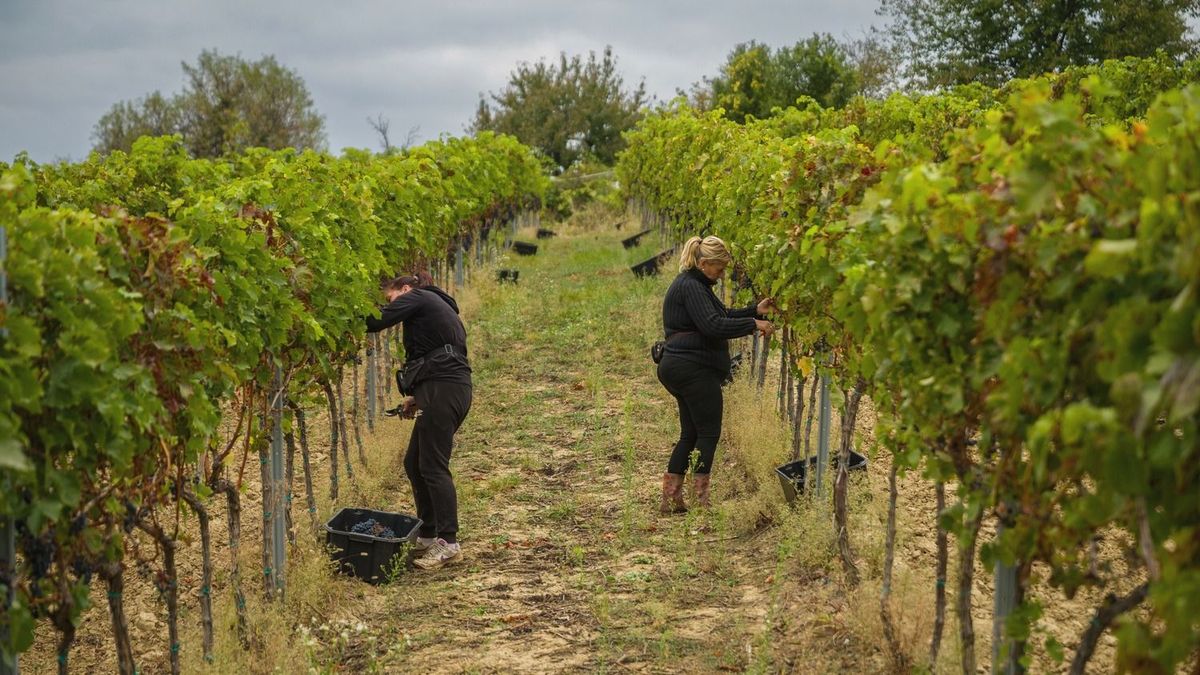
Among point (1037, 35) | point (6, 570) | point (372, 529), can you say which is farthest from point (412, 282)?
point (1037, 35)

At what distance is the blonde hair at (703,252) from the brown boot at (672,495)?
1.35 m

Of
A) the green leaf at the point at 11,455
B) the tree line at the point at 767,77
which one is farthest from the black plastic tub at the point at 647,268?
the green leaf at the point at 11,455

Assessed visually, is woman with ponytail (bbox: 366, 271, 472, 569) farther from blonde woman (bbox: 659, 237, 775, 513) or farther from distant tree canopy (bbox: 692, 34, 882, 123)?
distant tree canopy (bbox: 692, 34, 882, 123)

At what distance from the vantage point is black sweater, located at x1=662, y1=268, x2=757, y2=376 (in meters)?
6.83

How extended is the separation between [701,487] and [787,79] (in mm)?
28954

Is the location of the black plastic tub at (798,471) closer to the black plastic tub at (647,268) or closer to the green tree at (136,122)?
the black plastic tub at (647,268)

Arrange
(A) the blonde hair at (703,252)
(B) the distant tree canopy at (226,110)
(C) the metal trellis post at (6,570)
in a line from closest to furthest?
(C) the metal trellis post at (6,570), (A) the blonde hair at (703,252), (B) the distant tree canopy at (226,110)

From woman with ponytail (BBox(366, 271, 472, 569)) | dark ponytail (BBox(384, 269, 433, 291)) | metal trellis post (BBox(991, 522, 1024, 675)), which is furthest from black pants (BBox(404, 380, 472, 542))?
metal trellis post (BBox(991, 522, 1024, 675))

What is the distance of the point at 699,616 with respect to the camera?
584cm

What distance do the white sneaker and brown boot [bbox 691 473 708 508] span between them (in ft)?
5.22

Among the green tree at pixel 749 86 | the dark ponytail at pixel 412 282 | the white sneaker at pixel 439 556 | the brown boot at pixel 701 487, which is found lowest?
the white sneaker at pixel 439 556

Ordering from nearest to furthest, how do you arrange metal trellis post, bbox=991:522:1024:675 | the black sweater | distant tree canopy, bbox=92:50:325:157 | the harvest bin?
metal trellis post, bbox=991:522:1024:675 → the harvest bin → the black sweater → distant tree canopy, bbox=92:50:325:157

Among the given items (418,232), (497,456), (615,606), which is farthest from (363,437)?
(615,606)

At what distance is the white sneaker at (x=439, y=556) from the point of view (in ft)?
21.9
